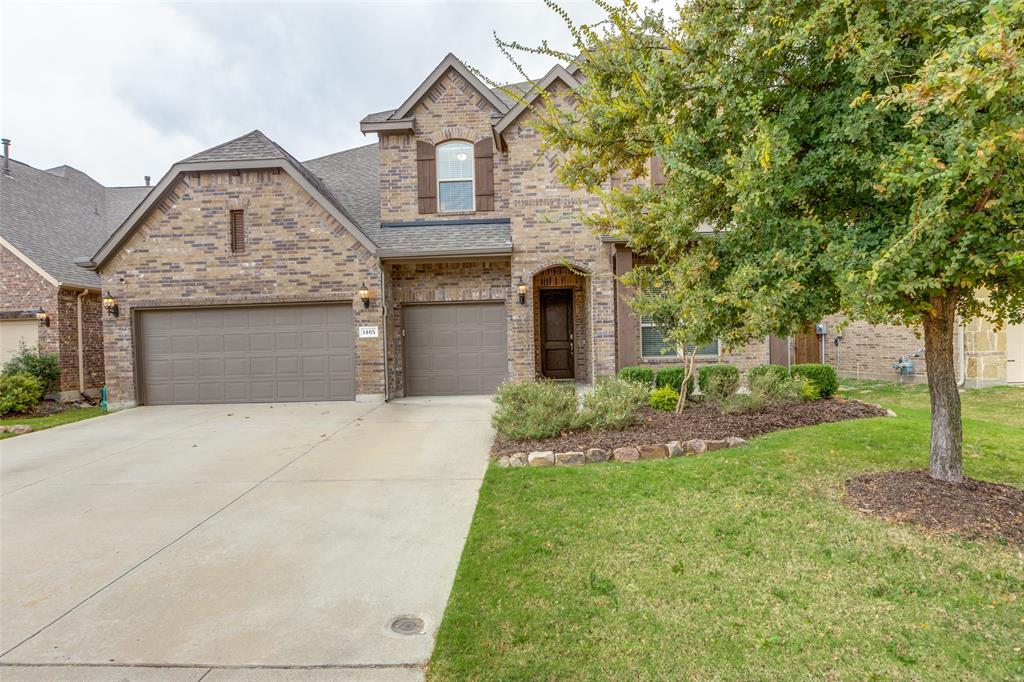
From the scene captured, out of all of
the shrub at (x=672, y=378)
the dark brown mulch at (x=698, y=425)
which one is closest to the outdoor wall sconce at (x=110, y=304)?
the dark brown mulch at (x=698, y=425)

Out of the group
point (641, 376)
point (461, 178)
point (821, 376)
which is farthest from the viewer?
point (461, 178)

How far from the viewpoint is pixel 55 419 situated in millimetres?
10016

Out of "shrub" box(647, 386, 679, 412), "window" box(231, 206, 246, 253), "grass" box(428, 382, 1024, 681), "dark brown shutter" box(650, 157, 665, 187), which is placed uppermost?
"dark brown shutter" box(650, 157, 665, 187)

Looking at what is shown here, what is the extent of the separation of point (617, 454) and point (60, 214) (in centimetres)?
1783

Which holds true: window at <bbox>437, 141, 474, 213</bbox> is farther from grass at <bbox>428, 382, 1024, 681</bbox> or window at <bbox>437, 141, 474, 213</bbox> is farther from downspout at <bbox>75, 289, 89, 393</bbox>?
downspout at <bbox>75, 289, 89, 393</bbox>

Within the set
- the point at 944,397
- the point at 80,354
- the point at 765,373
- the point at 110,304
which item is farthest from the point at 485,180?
the point at 80,354

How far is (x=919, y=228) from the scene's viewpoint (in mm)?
2719

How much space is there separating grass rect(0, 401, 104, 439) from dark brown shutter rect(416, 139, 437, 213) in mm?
8345

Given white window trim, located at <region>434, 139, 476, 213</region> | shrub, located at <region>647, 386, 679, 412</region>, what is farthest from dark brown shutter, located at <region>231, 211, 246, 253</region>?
shrub, located at <region>647, 386, 679, 412</region>

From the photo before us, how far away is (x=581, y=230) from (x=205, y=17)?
9783 millimetres

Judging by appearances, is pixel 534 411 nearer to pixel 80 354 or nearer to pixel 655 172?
pixel 655 172

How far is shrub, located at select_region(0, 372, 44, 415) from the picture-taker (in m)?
10.3

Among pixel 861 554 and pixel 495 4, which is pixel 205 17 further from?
pixel 861 554

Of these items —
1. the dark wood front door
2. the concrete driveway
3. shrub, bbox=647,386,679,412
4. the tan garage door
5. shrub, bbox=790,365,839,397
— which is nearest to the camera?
the concrete driveway
